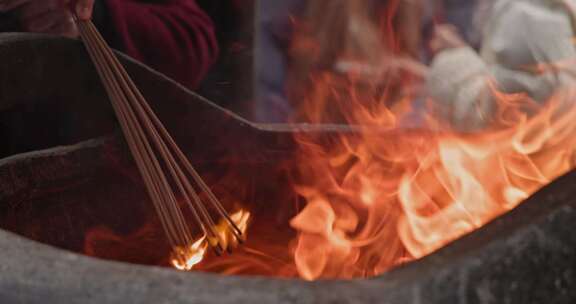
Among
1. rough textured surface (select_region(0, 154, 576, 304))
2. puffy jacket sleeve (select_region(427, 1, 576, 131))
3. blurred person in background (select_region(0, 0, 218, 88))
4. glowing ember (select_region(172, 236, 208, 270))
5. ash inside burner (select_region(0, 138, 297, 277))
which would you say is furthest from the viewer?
puffy jacket sleeve (select_region(427, 1, 576, 131))

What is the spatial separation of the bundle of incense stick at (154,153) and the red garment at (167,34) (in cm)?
103

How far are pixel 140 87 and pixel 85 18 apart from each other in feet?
0.87

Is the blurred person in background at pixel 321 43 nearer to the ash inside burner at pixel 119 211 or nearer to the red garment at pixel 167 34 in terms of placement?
the red garment at pixel 167 34

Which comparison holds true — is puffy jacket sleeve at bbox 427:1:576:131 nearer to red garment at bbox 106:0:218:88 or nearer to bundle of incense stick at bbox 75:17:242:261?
red garment at bbox 106:0:218:88

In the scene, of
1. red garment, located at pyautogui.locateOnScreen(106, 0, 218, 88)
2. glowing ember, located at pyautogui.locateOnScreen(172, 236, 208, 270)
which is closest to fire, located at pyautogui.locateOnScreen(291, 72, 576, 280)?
glowing ember, located at pyautogui.locateOnScreen(172, 236, 208, 270)

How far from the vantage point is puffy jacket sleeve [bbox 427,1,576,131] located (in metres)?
3.57

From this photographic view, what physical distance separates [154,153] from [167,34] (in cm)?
135

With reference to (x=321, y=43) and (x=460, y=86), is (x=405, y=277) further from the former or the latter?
(x=321, y=43)

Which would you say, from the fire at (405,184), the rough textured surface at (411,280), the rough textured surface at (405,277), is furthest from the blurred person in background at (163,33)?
the rough textured surface at (411,280)

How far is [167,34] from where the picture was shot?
3191 mm

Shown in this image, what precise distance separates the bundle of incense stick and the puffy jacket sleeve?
1.91 meters

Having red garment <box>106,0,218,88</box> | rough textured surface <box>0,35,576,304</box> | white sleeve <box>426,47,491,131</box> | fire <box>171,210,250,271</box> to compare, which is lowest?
white sleeve <box>426,47,491,131</box>

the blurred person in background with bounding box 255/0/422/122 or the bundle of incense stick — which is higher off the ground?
the bundle of incense stick

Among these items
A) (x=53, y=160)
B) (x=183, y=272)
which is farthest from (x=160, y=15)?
(x=183, y=272)
